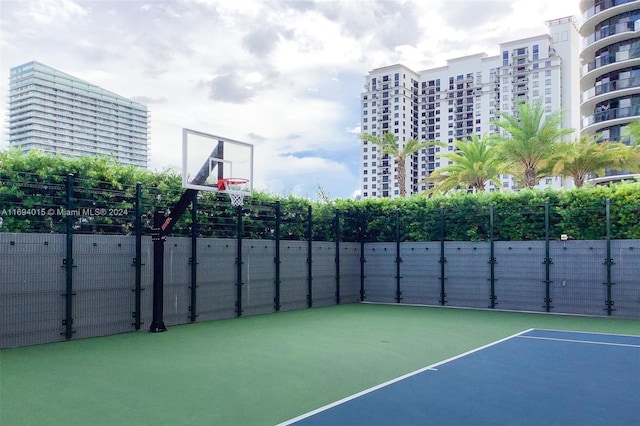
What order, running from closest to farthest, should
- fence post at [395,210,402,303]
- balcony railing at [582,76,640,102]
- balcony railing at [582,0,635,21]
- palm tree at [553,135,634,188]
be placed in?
fence post at [395,210,402,303] → palm tree at [553,135,634,188] → balcony railing at [582,76,640,102] → balcony railing at [582,0,635,21]

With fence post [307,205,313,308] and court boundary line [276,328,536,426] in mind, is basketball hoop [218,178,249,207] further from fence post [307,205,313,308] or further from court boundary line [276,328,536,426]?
court boundary line [276,328,536,426]

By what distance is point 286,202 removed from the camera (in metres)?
16.1

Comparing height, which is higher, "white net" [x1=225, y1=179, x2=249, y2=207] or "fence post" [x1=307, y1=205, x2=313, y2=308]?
"white net" [x1=225, y1=179, x2=249, y2=207]

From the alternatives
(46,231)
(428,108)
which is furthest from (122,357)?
(428,108)

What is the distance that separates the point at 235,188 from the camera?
1280cm

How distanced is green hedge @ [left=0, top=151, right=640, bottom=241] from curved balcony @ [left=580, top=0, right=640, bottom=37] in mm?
39250

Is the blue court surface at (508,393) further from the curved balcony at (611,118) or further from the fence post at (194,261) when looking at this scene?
the curved balcony at (611,118)

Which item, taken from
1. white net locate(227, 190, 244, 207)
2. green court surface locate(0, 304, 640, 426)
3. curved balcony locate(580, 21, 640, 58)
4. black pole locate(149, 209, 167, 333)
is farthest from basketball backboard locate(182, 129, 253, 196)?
curved balcony locate(580, 21, 640, 58)

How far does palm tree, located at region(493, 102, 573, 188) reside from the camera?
78.3 feet

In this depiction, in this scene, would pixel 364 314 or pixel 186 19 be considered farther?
pixel 186 19

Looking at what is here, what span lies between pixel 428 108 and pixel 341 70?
12028cm

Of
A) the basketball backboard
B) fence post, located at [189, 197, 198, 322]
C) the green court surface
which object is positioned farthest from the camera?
fence post, located at [189, 197, 198, 322]

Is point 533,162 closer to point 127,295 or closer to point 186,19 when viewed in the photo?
point 186,19

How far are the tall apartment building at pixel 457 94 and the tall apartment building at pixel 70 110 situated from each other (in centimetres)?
6647
